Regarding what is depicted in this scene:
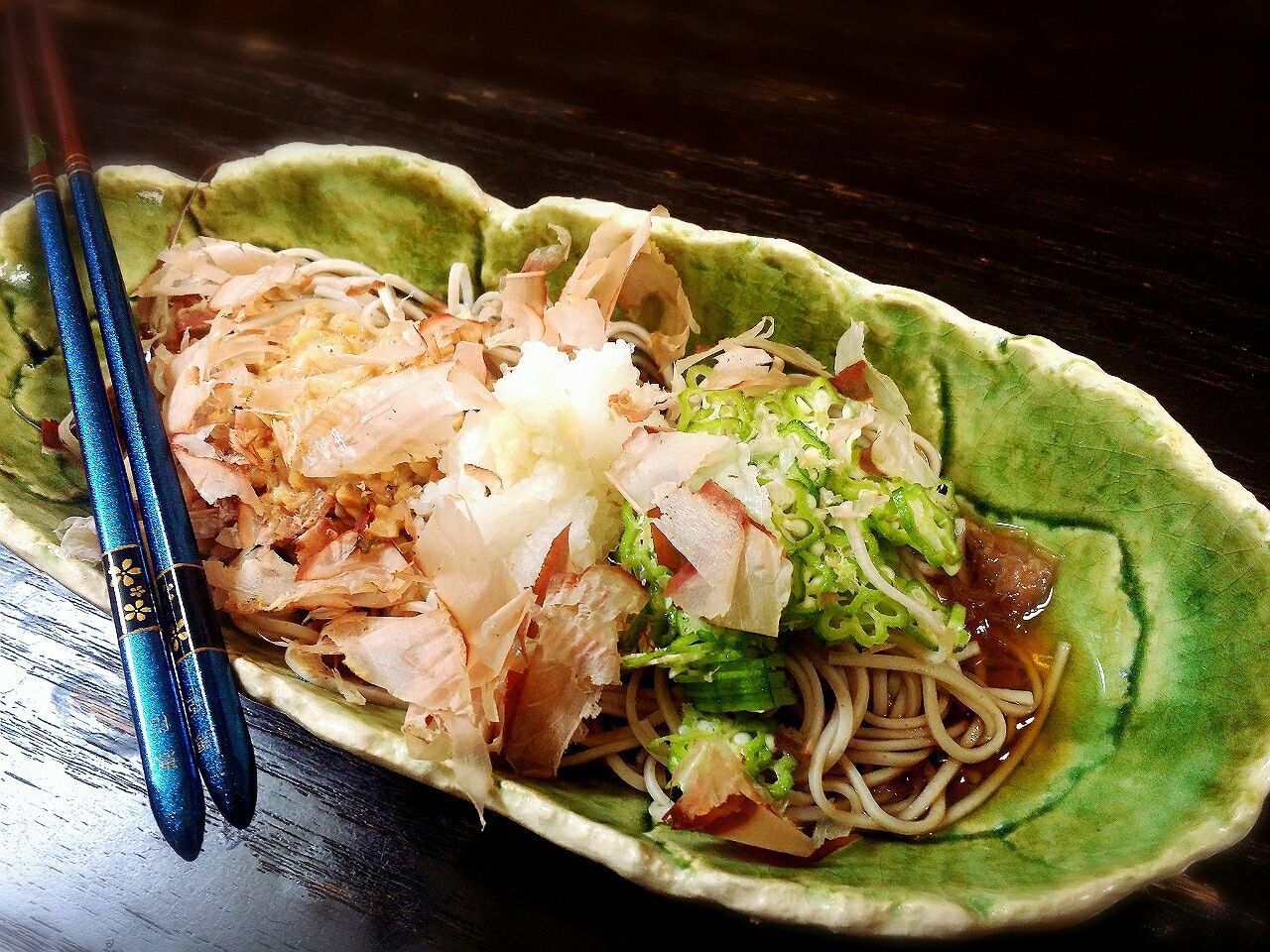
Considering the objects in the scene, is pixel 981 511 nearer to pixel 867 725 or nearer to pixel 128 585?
pixel 867 725

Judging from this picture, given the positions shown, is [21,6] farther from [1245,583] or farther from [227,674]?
[1245,583]

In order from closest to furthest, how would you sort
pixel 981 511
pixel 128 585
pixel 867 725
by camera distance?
pixel 128 585 < pixel 867 725 < pixel 981 511

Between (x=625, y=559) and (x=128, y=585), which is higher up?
(x=625, y=559)

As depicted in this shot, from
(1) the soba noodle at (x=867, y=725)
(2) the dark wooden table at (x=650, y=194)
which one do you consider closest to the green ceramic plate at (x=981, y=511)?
(1) the soba noodle at (x=867, y=725)

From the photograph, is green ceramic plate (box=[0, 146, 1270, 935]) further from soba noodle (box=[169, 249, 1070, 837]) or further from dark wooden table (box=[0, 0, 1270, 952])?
dark wooden table (box=[0, 0, 1270, 952])

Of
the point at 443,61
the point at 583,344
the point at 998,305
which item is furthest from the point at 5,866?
the point at 443,61

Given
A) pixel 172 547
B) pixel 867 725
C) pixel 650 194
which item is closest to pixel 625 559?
pixel 867 725

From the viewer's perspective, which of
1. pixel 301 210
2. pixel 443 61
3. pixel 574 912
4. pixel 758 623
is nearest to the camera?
pixel 758 623
